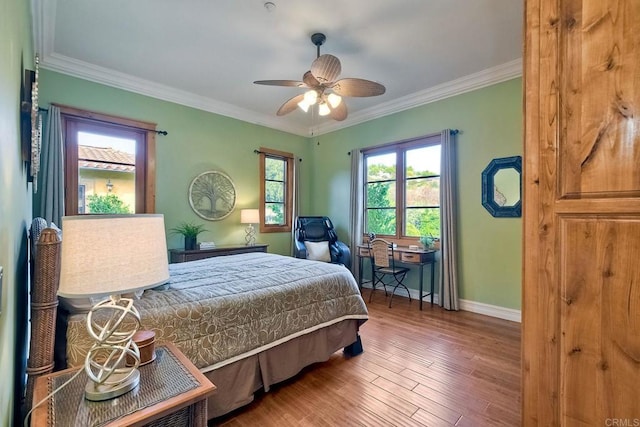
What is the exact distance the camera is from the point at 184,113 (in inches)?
164

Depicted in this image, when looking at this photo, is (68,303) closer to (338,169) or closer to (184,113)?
(184,113)

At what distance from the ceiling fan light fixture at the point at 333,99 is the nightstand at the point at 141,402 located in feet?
8.22

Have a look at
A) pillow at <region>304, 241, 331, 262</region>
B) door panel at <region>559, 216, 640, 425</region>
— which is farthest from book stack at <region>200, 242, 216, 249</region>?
door panel at <region>559, 216, 640, 425</region>

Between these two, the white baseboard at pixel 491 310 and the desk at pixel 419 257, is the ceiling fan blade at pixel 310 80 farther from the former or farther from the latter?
the white baseboard at pixel 491 310

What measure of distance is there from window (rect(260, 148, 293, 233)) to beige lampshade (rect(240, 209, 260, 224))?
433 millimetres

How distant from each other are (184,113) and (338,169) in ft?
8.73

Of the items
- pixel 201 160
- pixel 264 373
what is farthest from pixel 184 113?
pixel 264 373

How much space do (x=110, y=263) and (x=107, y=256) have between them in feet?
0.08

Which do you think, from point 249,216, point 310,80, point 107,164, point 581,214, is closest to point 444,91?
point 310,80

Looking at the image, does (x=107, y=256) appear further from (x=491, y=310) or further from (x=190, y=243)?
(x=491, y=310)

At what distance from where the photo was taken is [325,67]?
2473 millimetres

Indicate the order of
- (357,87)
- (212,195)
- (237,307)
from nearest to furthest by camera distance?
(237,307) < (357,87) < (212,195)

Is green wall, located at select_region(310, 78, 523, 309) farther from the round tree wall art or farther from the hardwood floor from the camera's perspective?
the round tree wall art

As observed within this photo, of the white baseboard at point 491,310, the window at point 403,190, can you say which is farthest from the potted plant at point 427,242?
the white baseboard at point 491,310
